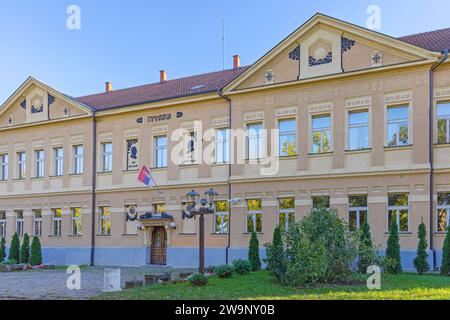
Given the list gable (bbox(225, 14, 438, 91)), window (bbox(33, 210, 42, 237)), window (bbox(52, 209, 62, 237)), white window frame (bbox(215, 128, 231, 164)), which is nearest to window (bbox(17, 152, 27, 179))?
window (bbox(33, 210, 42, 237))

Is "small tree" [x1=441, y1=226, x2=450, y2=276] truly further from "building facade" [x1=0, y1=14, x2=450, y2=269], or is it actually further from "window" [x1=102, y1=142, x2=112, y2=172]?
"window" [x1=102, y1=142, x2=112, y2=172]

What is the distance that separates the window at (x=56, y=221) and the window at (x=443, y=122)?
20179mm

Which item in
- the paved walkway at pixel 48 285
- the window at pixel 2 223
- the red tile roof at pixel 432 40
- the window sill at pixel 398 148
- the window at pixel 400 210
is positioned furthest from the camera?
the window at pixel 2 223

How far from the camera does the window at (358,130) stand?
23203 millimetres

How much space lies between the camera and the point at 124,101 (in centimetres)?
3106

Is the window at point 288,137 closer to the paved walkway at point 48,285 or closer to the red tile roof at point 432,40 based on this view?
the red tile roof at point 432,40

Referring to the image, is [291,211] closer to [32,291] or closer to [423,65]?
[423,65]

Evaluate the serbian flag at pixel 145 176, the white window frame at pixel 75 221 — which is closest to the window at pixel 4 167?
the white window frame at pixel 75 221

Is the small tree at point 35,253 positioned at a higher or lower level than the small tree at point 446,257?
lower

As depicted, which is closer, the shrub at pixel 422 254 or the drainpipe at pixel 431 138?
the shrub at pixel 422 254

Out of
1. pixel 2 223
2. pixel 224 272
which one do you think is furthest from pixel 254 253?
pixel 2 223

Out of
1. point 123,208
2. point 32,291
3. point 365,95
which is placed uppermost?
point 365,95

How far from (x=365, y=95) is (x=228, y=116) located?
21.1 feet
